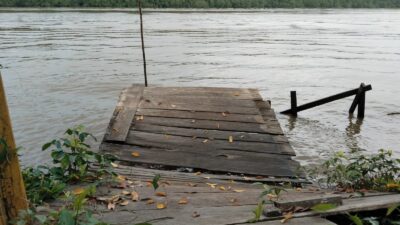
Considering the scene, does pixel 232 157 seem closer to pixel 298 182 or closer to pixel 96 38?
pixel 298 182

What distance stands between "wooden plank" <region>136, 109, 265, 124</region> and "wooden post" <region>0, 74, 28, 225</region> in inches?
190

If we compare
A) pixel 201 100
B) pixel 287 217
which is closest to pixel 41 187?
pixel 287 217

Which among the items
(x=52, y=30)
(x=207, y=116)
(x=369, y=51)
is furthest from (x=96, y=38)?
(x=207, y=116)

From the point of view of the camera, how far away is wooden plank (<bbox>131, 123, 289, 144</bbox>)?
709 centimetres

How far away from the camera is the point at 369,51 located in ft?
106

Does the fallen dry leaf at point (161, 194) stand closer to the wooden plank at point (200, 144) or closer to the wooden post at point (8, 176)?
the wooden post at point (8, 176)

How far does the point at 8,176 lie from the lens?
3135 millimetres

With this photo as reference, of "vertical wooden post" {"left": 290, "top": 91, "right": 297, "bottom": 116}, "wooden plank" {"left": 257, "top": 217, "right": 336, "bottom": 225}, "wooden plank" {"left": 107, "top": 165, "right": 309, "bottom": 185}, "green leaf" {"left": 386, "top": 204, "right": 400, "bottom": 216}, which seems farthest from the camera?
"vertical wooden post" {"left": 290, "top": 91, "right": 297, "bottom": 116}

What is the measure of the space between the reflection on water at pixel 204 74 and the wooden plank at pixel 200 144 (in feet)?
11.4

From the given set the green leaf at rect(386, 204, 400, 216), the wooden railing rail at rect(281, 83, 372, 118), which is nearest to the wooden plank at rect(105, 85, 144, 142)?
the green leaf at rect(386, 204, 400, 216)

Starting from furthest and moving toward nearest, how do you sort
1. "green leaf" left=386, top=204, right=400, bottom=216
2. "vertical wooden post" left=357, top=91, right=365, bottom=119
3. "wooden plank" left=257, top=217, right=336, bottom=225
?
"vertical wooden post" left=357, top=91, right=365, bottom=119, "green leaf" left=386, top=204, right=400, bottom=216, "wooden plank" left=257, top=217, right=336, bottom=225

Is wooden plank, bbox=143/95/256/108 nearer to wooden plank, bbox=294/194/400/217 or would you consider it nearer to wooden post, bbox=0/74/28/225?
wooden plank, bbox=294/194/400/217

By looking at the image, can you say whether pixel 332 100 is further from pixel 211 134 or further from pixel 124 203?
pixel 124 203

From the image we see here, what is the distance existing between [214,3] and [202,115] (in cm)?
9649
